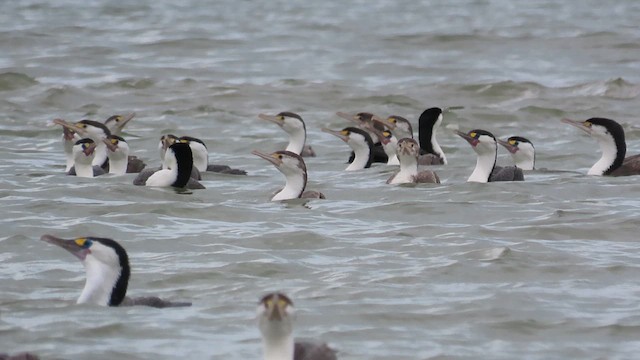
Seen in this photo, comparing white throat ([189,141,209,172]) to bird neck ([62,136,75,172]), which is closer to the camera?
white throat ([189,141,209,172])

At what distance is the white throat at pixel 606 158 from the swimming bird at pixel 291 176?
411 centimetres

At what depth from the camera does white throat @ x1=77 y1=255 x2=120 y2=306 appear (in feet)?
38.6

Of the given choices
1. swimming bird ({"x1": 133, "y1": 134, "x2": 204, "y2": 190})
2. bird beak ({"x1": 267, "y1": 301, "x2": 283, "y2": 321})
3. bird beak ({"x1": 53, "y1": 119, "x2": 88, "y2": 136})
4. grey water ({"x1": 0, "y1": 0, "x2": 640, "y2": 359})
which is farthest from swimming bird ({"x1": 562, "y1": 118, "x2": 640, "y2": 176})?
bird beak ({"x1": 267, "y1": 301, "x2": 283, "y2": 321})

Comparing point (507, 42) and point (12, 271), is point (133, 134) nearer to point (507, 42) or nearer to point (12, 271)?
point (12, 271)

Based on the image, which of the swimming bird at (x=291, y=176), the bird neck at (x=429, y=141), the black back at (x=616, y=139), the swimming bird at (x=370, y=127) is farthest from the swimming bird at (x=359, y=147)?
the swimming bird at (x=291, y=176)

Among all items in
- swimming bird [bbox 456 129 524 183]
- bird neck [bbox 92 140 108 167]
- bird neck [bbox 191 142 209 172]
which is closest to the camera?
swimming bird [bbox 456 129 524 183]

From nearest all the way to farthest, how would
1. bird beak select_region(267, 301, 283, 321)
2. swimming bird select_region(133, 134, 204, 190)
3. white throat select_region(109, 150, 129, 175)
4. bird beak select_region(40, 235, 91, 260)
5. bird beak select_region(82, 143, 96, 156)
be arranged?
bird beak select_region(267, 301, 283, 321), bird beak select_region(40, 235, 91, 260), swimming bird select_region(133, 134, 204, 190), bird beak select_region(82, 143, 96, 156), white throat select_region(109, 150, 129, 175)

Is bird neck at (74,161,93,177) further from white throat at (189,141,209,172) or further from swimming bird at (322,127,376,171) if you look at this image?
swimming bird at (322,127,376,171)

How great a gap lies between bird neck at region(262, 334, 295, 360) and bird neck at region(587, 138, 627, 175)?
11.8 meters

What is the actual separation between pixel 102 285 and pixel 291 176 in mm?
6597

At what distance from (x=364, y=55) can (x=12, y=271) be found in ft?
76.5

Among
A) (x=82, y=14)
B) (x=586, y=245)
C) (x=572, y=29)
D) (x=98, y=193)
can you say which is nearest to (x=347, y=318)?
(x=586, y=245)

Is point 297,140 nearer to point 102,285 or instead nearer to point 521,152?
point 521,152

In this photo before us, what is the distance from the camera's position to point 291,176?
18188mm
